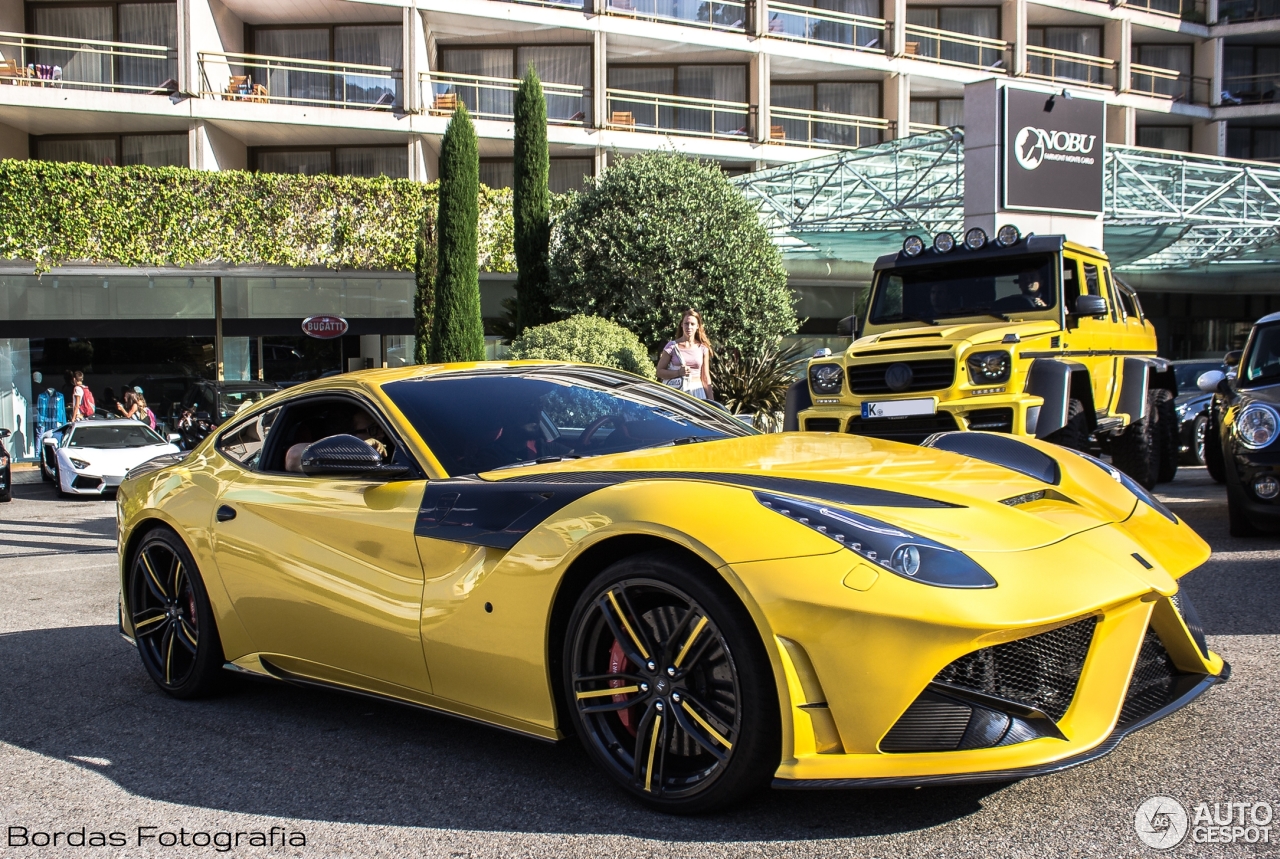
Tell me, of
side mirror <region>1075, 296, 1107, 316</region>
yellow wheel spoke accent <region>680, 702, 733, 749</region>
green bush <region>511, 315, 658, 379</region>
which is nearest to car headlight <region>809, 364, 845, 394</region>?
side mirror <region>1075, 296, 1107, 316</region>

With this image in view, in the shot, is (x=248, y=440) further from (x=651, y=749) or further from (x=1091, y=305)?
(x=1091, y=305)

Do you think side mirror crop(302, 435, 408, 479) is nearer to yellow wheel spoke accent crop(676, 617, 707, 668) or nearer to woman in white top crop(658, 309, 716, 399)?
yellow wheel spoke accent crop(676, 617, 707, 668)

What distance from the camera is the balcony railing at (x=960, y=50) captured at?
35.1 m

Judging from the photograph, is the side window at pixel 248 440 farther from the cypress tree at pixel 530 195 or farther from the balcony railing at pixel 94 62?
the balcony railing at pixel 94 62

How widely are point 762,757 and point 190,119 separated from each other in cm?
2791

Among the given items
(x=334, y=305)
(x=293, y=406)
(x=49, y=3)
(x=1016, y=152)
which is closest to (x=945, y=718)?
(x=293, y=406)

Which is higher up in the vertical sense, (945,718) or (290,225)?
(290,225)

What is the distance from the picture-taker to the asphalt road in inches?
116

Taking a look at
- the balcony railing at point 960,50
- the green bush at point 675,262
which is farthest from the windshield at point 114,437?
the balcony railing at point 960,50

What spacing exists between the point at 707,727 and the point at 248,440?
109 inches

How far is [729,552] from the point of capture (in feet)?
9.68

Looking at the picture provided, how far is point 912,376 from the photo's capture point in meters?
9.48

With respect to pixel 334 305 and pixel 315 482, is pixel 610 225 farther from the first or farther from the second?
pixel 315 482

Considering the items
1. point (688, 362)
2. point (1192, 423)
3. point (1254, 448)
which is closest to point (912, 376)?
point (688, 362)
